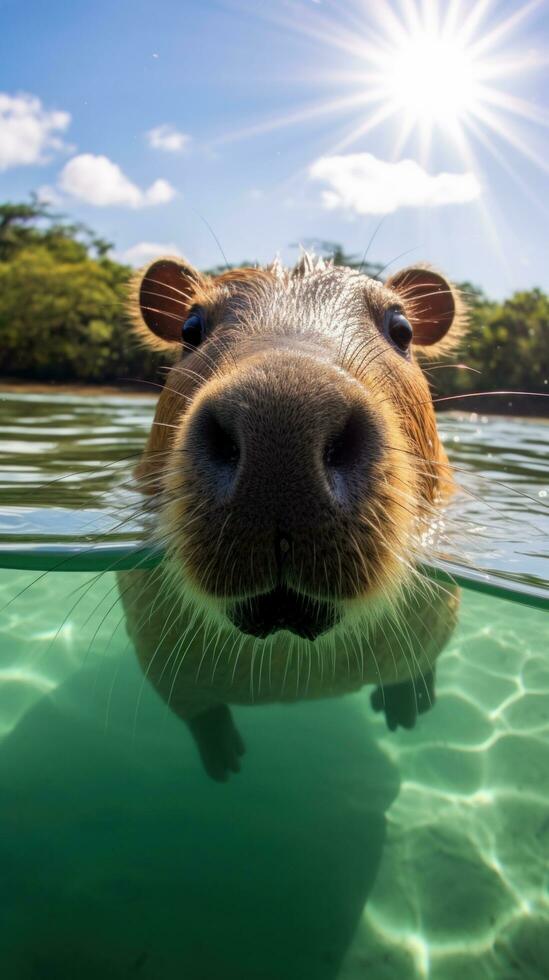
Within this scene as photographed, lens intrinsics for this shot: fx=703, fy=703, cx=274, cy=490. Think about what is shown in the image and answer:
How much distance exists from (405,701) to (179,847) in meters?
1.68

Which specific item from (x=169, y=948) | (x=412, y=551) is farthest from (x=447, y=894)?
(x=412, y=551)

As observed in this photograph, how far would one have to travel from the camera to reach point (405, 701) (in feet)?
14.0

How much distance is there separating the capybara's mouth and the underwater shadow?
1189 millimetres

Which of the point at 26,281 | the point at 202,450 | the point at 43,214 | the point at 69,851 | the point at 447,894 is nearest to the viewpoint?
the point at 202,450

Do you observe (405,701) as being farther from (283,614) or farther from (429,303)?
(429,303)

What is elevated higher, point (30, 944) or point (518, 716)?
point (518, 716)

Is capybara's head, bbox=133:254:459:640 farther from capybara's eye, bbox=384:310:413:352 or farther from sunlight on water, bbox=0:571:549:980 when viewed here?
sunlight on water, bbox=0:571:549:980

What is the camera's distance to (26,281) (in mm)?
27547

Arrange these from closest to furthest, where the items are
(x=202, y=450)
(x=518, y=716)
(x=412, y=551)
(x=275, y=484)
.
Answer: (x=275, y=484), (x=202, y=450), (x=412, y=551), (x=518, y=716)

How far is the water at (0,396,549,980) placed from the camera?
2.49 m

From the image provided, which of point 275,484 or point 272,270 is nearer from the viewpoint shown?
point 275,484

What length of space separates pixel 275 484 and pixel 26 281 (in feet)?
93.9

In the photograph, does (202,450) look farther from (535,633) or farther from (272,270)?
(535,633)

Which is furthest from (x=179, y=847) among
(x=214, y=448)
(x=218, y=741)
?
(x=214, y=448)
